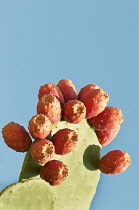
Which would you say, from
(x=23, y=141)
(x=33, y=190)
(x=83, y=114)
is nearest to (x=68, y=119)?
(x=83, y=114)

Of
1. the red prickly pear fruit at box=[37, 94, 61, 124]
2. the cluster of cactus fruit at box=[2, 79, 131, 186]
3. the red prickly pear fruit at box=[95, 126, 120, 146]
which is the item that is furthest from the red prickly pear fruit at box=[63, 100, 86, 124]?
the red prickly pear fruit at box=[95, 126, 120, 146]

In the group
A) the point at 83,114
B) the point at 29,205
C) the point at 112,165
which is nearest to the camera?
the point at 29,205

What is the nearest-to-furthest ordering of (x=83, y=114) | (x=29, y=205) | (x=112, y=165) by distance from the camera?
1. (x=29, y=205)
2. (x=83, y=114)
3. (x=112, y=165)

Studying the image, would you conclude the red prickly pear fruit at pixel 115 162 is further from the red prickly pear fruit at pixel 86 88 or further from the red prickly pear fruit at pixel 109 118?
the red prickly pear fruit at pixel 86 88

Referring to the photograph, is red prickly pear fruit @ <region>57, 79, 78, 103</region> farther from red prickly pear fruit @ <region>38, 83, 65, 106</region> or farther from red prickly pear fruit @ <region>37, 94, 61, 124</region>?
red prickly pear fruit @ <region>37, 94, 61, 124</region>

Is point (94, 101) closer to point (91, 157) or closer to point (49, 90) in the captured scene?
point (49, 90)

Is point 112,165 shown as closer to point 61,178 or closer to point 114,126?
point 114,126

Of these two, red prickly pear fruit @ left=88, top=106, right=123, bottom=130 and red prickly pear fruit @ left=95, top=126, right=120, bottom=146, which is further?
red prickly pear fruit @ left=95, top=126, right=120, bottom=146
